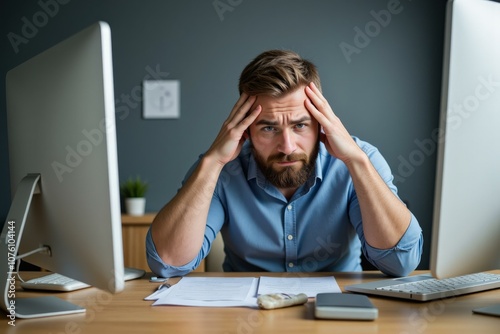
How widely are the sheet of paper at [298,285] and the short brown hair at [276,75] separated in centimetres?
54

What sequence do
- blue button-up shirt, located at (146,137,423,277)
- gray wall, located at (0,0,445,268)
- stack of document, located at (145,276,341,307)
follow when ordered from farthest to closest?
1. gray wall, located at (0,0,445,268)
2. blue button-up shirt, located at (146,137,423,277)
3. stack of document, located at (145,276,341,307)

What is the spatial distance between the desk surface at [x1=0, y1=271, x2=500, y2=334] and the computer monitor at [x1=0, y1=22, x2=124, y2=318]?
77 millimetres

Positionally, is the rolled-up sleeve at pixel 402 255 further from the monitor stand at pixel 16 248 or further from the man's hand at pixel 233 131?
the monitor stand at pixel 16 248

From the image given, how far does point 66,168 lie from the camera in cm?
109

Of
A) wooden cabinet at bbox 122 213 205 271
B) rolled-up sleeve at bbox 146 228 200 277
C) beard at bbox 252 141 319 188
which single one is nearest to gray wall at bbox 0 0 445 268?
wooden cabinet at bbox 122 213 205 271

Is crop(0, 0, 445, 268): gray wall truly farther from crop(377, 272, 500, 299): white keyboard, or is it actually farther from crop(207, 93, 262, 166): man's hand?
crop(377, 272, 500, 299): white keyboard

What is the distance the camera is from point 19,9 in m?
3.81

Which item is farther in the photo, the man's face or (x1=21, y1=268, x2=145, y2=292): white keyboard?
the man's face

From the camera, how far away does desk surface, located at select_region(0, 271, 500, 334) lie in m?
1.04

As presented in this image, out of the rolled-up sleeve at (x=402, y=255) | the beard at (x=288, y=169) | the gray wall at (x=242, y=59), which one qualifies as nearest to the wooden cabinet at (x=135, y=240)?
the gray wall at (x=242, y=59)

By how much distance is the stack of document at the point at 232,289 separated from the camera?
125 centimetres

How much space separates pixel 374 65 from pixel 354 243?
207 cm

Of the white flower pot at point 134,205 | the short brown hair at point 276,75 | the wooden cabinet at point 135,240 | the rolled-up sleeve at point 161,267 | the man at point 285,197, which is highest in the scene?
the short brown hair at point 276,75

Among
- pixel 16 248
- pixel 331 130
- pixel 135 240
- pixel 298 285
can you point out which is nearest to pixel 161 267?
pixel 298 285
